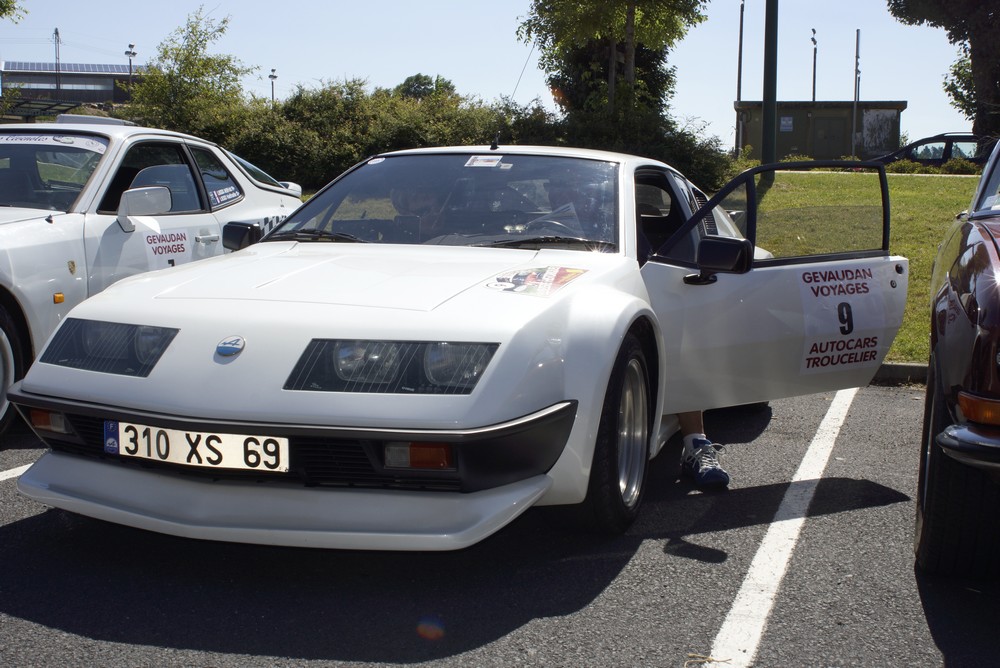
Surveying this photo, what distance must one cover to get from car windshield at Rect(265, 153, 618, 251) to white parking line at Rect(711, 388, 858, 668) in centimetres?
121

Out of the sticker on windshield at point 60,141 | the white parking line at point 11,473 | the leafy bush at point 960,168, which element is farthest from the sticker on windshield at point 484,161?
the leafy bush at point 960,168

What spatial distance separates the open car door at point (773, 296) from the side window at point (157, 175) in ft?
10.2

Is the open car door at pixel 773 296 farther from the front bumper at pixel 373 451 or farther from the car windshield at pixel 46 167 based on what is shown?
the car windshield at pixel 46 167

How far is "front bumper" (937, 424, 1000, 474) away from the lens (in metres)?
2.48

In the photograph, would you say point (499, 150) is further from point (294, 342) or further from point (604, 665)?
point (604, 665)

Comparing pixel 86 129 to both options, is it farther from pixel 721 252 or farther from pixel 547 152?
pixel 721 252

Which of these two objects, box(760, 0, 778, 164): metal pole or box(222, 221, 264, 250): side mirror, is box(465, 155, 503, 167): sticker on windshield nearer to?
box(222, 221, 264, 250): side mirror

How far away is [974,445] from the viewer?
2510 mm

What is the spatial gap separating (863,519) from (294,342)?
2221 millimetres

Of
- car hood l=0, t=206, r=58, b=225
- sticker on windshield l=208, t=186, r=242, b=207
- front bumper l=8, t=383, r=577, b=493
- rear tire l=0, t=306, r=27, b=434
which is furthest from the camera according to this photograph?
sticker on windshield l=208, t=186, r=242, b=207

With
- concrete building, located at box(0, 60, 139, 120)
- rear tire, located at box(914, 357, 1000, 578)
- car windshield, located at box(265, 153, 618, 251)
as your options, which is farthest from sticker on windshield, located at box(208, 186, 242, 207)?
concrete building, located at box(0, 60, 139, 120)

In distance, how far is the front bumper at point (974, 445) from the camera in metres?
2.48

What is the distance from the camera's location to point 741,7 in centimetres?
4969

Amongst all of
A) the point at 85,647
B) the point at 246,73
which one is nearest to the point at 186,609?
the point at 85,647
